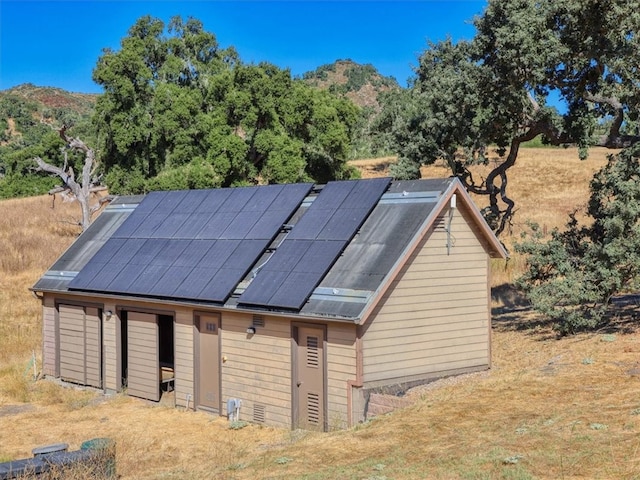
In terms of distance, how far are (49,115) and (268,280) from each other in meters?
99.2

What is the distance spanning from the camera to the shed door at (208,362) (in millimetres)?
17891

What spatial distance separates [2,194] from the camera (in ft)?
205

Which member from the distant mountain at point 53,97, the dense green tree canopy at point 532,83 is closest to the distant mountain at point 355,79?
the distant mountain at point 53,97

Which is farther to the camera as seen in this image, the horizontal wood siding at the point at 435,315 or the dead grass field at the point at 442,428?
the horizontal wood siding at the point at 435,315

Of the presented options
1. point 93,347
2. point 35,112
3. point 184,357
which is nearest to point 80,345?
point 93,347

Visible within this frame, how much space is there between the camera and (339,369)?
15359mm

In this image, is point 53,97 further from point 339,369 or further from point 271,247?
point 339,369

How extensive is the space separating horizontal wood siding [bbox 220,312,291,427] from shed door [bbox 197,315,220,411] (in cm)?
29

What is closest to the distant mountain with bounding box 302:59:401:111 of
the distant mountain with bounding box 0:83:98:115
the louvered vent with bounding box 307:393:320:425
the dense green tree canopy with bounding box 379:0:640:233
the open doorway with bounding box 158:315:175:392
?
the distant mountain with bounding box 0:83:98:115

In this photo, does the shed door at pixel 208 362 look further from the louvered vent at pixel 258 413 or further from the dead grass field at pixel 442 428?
the louvered vent at pixel 258 413

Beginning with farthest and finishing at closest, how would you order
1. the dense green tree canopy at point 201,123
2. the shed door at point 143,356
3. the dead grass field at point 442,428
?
the dense green tree canopy at point 201,123
the shed door at point 143,356
the dead grass field at point 442,428

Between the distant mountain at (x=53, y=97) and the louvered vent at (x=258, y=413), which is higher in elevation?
the distant mountain at (x=53, y=97)

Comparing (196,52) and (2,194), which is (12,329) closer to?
(196,52)

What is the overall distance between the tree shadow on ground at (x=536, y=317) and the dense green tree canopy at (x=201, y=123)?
44.7ft
